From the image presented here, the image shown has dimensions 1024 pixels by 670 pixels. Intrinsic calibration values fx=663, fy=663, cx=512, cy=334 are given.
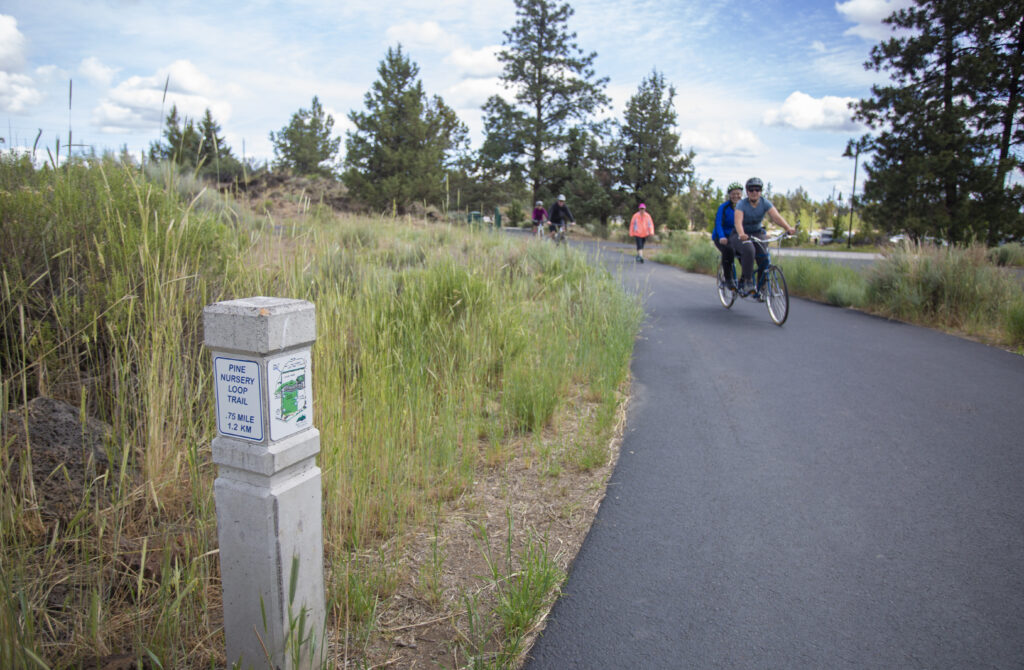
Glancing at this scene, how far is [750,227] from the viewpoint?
433 inches

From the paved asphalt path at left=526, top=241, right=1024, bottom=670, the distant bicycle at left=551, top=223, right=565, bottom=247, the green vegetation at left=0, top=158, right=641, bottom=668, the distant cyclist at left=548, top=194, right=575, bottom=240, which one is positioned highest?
the distant cyclist at left=548, top=194, right=575, bottom=240

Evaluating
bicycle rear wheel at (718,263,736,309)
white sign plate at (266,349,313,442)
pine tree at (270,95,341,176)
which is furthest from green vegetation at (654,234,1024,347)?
pine tree at (270,95,341,176)

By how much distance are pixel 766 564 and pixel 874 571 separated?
20.3 inches

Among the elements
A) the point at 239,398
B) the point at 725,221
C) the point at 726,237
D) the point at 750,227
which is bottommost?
the point at 239,398

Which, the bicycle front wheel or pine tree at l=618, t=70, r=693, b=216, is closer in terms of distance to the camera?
the bicycle front wheel

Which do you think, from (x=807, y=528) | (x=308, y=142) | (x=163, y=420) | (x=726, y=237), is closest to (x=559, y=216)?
(x=726, y=237)

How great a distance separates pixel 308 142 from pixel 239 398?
237 feet

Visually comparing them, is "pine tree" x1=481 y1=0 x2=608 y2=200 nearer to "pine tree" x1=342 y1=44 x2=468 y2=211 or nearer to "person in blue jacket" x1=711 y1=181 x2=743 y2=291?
"pine tree" x1=342 y1=44 x2=468 y2=211

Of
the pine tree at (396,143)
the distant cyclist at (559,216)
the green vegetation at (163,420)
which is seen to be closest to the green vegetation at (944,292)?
the green vegetation at (163,420)

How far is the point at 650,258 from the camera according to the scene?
25.9m

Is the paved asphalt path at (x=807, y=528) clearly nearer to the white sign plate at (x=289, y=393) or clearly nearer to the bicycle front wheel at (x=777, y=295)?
the white sign plate at (x=289, y=393)

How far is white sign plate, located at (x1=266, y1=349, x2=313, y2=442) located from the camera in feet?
6.55

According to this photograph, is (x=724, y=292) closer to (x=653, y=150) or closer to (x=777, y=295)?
(x=777, y=295)

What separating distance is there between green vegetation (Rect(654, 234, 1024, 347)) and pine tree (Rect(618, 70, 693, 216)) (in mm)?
31345
